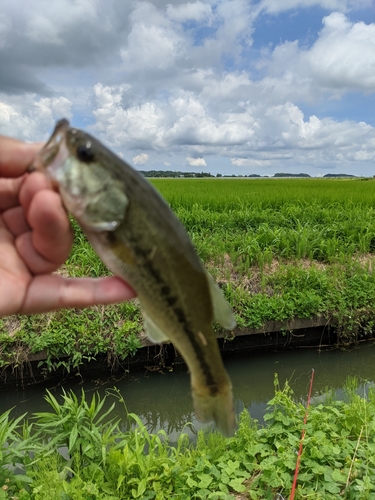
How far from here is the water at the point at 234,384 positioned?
6.38 m

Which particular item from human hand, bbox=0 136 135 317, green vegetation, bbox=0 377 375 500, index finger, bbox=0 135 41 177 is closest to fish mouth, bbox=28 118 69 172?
human hand, bbox=0 136 135 317

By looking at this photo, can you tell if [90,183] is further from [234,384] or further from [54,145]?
[234,384]

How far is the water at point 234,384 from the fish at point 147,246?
15.6 feet

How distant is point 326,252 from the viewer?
9062 millimetres

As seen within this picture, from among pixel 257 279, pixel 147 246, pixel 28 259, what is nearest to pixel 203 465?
pixel 28 259

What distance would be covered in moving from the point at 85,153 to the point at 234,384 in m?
6.47

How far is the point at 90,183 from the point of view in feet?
4.41

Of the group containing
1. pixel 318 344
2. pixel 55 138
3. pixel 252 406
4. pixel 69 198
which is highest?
pixel 55 138

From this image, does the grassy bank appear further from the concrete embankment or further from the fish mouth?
the fish mouth

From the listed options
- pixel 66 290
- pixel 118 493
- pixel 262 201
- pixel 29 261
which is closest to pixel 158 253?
pixel 66 290

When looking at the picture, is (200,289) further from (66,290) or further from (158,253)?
(66,290)

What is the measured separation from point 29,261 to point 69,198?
1.62 ft

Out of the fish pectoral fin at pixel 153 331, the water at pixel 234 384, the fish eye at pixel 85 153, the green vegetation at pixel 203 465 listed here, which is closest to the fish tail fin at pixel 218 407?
the fish pectoral fin at pixel 153 331

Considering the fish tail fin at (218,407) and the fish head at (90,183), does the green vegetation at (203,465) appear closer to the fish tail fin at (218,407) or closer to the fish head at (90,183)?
the fish tail fin at (218,407)
